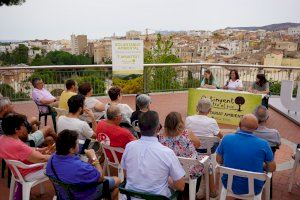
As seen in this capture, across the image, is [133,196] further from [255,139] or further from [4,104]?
[4,104]

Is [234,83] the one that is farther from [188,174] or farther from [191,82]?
[188,174]

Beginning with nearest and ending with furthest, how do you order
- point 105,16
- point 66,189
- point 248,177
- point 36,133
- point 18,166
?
point 66,189, point 248,177, point 18,166, point 36,133, point 105,16

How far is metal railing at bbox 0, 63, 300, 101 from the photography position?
8.83 metres

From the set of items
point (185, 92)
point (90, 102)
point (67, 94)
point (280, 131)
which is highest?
point (67, 94)

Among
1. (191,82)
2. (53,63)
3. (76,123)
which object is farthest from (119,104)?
(191,82)

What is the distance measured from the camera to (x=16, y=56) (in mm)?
11086

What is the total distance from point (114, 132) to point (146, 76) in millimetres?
6359

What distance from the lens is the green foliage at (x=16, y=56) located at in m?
9.62

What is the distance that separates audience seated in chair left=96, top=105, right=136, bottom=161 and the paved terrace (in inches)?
44.3

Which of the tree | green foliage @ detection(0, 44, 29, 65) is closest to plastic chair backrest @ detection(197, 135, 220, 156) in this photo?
the tree

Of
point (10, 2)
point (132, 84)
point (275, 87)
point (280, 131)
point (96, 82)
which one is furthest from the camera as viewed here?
point (132, 84)

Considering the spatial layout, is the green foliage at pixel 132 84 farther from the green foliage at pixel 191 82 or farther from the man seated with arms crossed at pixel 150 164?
the man seated with arms crossed at pixel 150 164

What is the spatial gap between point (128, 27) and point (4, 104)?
1269 inches

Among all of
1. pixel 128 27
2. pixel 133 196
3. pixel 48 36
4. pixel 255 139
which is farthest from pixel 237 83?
pixel 128 27
